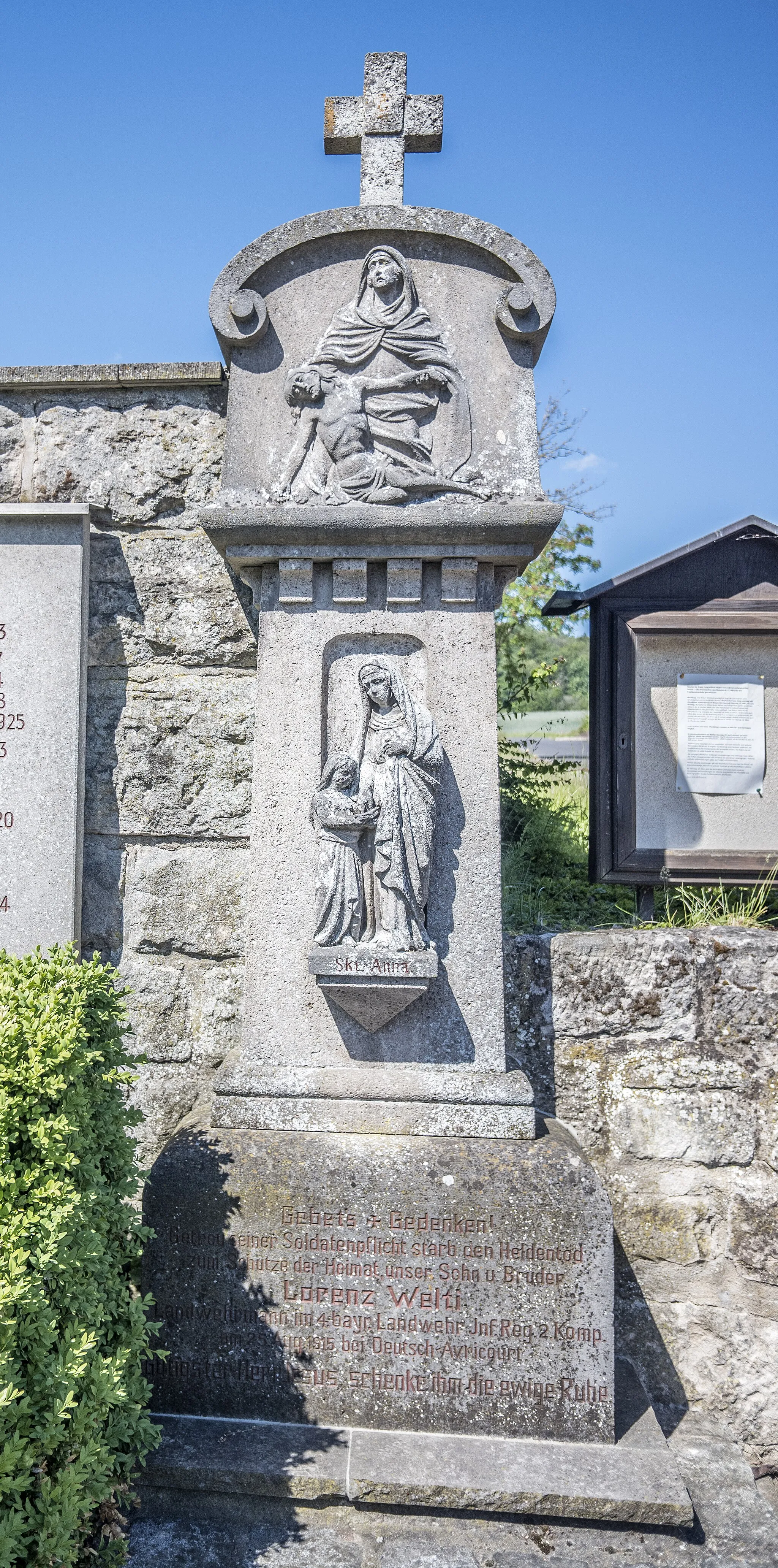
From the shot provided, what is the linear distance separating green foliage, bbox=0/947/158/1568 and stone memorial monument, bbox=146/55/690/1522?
0.29 m

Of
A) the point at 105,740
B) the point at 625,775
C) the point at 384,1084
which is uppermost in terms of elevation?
the point at 105,740

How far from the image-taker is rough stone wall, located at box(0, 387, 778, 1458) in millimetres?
3195

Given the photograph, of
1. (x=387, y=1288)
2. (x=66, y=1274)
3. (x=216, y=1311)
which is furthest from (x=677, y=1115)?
(x=66, y=1274)

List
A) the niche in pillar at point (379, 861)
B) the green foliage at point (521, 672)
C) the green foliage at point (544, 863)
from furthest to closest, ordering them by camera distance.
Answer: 1. the green foliage at point (521, 672)
2. the green foliage at point (544, 863)
3. the niche in pillar at point (379, 861)

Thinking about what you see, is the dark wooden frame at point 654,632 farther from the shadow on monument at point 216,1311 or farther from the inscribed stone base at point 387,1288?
the shadow on monument at point 216,1311

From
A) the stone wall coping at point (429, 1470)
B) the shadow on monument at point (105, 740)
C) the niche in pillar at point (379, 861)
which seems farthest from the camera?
the shadow on monument at point (105, 740)

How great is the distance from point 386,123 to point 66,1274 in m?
3.30

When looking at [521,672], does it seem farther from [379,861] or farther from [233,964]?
[379,861]

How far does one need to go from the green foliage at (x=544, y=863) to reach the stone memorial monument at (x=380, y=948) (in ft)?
2.52

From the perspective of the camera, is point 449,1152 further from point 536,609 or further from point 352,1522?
point 536,609

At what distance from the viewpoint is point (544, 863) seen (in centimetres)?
428

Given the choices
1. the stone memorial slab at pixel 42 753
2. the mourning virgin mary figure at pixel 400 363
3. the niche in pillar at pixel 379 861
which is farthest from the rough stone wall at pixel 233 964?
the mourning virgin mary figure at pixel 400 363

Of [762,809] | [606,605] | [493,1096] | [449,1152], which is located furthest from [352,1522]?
[606,605]

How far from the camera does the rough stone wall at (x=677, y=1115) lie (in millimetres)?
3176
